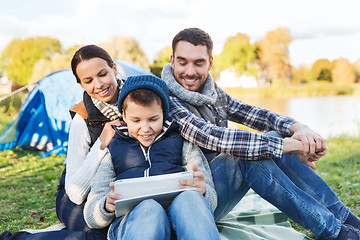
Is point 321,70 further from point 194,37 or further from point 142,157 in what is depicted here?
point 142,157

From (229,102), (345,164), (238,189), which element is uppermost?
(229,102)

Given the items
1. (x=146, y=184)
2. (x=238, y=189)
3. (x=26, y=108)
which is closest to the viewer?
(x=146, y=184)

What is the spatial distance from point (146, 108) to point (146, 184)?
0.45 m

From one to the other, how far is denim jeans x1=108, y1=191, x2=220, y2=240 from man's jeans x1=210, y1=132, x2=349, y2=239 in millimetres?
484

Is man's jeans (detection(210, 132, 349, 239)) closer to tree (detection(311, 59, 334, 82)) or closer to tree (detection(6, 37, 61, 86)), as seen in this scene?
tree (detection(6, 37, 61, 86))

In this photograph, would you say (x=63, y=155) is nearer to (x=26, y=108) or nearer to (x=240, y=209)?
(x=26, y=108)

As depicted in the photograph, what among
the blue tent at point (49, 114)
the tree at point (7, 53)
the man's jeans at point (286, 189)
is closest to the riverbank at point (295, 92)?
the blue tent at point (49, 114)

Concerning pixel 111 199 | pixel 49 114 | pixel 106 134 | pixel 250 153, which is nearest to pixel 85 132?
pixel 106 134

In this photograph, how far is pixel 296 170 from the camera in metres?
2.44

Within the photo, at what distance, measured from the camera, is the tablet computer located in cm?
179

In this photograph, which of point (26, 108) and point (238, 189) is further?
point (26, 108)

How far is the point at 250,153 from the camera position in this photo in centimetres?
217

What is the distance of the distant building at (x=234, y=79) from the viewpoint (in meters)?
46.8

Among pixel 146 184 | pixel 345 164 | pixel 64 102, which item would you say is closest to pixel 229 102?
pixel 146 184
